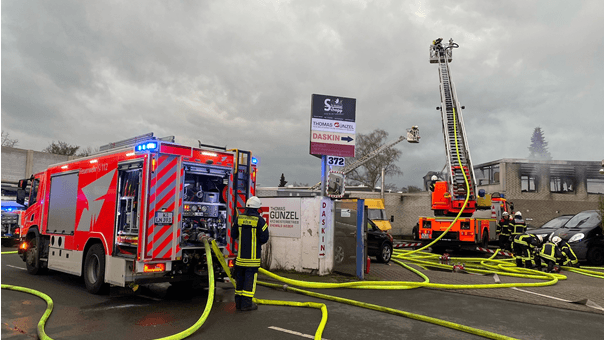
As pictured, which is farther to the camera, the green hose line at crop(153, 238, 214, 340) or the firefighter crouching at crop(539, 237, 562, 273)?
the firefighter crouching at crop(539, 237, 562, 273)

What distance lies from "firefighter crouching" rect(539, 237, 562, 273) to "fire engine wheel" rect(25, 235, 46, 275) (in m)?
12.8

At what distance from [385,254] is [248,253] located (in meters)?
7.55

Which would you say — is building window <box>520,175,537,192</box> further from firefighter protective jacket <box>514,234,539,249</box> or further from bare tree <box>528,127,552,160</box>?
bare tree <box>528,127,552,160</box>

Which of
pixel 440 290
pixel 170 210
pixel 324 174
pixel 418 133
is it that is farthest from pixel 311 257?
pixel 418 133

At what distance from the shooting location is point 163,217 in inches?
281

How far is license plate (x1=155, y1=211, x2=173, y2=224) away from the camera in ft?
23.2

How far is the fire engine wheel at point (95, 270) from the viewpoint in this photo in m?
7.63

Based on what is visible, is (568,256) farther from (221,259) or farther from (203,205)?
(203,205)

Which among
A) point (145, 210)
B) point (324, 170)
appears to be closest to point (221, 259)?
point (145, 210)

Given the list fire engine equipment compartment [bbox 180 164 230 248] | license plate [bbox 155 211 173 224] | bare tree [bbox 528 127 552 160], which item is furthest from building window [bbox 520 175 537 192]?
bare tree [bbox 528 127 552 160]

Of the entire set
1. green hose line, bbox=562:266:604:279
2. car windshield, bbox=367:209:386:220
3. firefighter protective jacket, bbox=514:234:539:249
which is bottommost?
green hose line, bbox=562:266:604:279

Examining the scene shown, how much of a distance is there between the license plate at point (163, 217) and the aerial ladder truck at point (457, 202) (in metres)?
11.6

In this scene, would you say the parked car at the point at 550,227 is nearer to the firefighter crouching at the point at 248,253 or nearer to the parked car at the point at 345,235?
the parked car at the point at 345,235

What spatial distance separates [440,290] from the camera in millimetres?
8969
